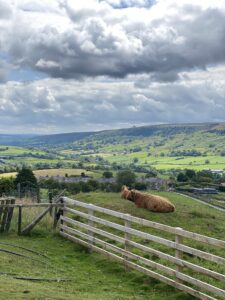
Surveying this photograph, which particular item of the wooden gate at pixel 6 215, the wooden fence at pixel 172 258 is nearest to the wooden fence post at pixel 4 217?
the wooden gate at pixel 6 215

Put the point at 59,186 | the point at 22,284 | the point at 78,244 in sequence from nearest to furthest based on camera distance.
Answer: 1. the point at 22,284
2. the point at 78,244
3. the point at 59,186

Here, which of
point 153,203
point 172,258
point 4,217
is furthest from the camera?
point 153,203

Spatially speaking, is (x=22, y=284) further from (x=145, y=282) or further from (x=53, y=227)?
(x=53, y=227)

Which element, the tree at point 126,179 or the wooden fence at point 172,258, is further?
the tree at point 126,179

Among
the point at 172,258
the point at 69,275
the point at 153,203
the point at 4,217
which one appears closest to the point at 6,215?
the point at 4,217

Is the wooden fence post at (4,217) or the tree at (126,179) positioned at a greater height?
the wooden fence post at (4,217)

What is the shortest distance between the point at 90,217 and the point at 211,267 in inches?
185

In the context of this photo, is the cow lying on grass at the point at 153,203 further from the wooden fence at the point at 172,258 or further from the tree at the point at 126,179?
the tree at the point at 126,179

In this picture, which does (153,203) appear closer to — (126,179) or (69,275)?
(69,275)

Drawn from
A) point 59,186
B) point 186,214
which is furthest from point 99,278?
point 59,186

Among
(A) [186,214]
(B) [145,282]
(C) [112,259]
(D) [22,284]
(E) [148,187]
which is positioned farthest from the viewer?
(E) [148,187]

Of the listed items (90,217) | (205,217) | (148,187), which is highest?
(90,217)

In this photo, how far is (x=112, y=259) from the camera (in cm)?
1408

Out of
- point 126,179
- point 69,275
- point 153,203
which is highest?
point 153,203
